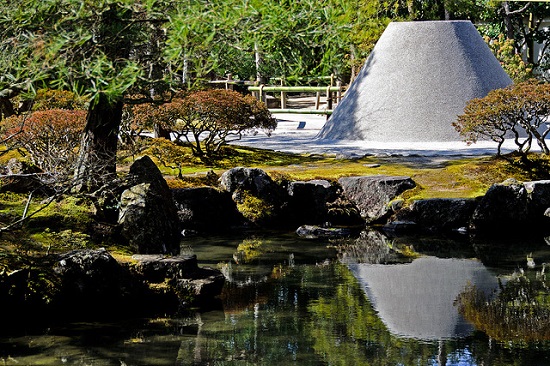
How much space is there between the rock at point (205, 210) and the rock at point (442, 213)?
2.72 meters

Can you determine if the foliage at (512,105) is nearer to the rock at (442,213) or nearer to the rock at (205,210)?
the rock at (442,213)

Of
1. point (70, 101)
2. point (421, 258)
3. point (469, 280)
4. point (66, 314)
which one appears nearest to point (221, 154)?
point (70, 101)

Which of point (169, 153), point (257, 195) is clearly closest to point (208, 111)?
point (169, 153)

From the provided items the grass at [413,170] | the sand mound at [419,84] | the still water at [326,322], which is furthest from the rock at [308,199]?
the sand mound at [419,84]

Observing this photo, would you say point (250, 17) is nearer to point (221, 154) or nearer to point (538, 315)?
point (538, 315)

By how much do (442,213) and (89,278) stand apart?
6673 mm

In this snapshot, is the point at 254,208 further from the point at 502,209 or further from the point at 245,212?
the point at 502,209

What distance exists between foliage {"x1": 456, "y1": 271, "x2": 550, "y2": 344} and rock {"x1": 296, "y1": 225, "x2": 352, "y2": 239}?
3339mm

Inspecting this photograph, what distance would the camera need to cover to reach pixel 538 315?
942 cm

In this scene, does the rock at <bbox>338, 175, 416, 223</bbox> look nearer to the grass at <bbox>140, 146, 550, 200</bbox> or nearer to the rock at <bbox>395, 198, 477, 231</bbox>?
the grass at <bbox>140, 146, 550, 200</bbox>

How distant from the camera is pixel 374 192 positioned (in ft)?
48.0

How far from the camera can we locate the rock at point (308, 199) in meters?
14.8

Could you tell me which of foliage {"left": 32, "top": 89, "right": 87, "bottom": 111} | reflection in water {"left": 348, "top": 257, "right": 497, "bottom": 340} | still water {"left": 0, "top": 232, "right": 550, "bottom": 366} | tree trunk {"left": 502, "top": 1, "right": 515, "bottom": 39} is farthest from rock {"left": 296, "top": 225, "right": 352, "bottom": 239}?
tree trunk {"left": 502, "top": 1, "right": 515, "bottom": 39}

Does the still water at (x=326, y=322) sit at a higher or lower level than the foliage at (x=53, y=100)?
lower
